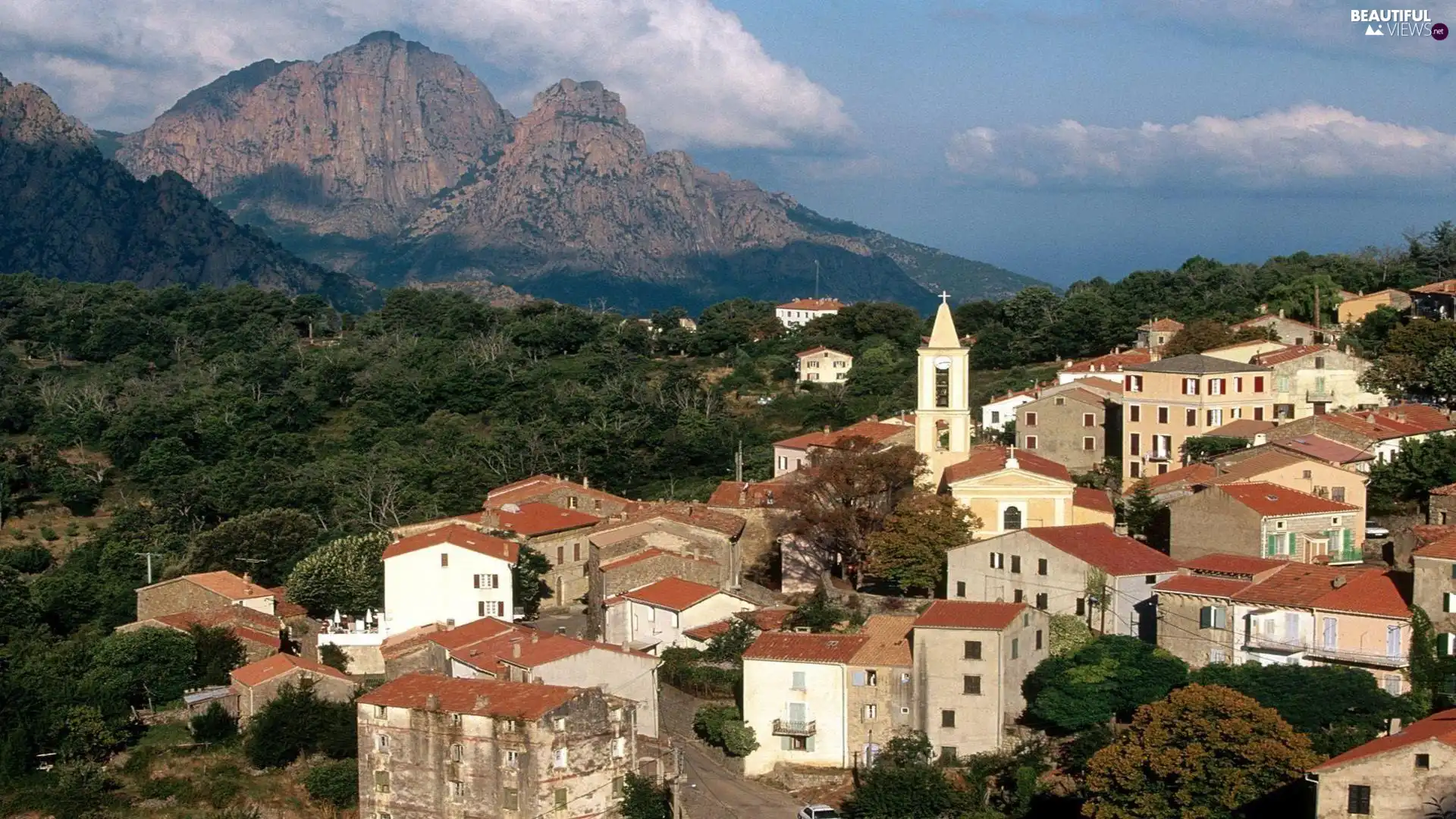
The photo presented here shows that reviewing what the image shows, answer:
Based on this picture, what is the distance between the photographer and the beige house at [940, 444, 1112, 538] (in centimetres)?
3738

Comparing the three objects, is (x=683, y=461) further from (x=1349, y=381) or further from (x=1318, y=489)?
(x=1318, y=489)

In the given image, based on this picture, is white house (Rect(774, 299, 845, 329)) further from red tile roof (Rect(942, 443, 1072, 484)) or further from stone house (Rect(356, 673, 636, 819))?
A: stone house (Rect(356, 673, 636, 819))

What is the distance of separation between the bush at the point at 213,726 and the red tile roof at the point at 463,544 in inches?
229

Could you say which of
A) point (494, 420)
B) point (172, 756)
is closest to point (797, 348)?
point (494, 420)

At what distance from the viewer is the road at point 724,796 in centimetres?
3003

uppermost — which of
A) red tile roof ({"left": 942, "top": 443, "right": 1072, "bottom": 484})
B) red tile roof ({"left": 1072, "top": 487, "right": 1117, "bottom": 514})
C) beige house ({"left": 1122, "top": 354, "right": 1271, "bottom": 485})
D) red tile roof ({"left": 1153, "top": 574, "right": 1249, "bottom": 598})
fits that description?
beige house ({"left": 1122, "top": 354, "right": 1271, "bottom": 485})

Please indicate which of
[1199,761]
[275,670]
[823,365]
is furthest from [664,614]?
[823,365]

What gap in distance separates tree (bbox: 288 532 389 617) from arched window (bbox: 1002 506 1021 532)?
47.7 feet

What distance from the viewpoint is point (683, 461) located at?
203ft

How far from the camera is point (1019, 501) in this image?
123 feet

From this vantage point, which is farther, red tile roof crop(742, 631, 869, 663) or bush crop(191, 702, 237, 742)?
bush crop(191, 702, 237, 742)

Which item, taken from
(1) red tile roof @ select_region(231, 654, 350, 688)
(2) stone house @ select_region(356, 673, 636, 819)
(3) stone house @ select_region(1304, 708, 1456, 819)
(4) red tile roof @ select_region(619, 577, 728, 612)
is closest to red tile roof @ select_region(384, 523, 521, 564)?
(4) red tile roof @ select_region(619, 577, 728, 612)

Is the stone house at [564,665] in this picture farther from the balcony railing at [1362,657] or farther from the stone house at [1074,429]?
the stone house at [1074,429]

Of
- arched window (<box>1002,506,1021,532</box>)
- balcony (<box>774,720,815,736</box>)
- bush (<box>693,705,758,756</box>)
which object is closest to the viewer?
balcony (<box>774,720,815,736</box>)
